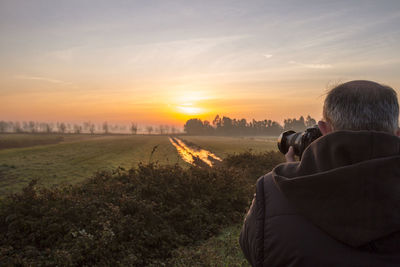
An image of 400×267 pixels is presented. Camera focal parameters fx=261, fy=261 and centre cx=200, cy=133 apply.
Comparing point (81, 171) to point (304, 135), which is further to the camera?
point (81, 171)

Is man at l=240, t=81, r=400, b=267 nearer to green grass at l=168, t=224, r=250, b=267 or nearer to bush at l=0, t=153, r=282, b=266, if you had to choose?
green grass at l=168, t=224, r=250, b=267

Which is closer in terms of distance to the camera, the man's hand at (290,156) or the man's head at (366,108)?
the man's head at (366,108)

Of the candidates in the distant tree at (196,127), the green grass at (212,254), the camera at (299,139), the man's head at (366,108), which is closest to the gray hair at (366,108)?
the man's head at (366,108)

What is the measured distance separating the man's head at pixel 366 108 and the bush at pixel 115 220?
19.0 ft

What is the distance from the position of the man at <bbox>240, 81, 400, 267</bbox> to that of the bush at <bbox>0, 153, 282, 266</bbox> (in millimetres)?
5327

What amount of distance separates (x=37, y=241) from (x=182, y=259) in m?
3.56

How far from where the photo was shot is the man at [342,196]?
4.43 ft

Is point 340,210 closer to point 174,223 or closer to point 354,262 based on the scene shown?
point 354,262

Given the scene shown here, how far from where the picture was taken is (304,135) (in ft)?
7.30

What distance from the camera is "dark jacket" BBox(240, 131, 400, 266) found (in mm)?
1348

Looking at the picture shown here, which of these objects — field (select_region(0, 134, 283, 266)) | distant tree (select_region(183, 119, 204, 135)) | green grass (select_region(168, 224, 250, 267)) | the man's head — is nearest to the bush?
field (select_region(0, 134, 283, 266))

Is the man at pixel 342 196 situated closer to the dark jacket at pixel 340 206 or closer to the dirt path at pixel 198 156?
the dark jacket at pixel 340 206

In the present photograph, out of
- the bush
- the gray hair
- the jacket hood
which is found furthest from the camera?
the bush

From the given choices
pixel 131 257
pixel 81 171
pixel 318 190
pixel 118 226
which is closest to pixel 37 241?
pixel 118 226
